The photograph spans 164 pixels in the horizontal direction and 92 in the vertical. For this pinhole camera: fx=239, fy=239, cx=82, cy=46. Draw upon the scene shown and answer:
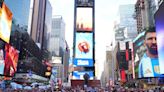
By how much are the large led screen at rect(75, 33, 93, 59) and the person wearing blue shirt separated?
1523cm

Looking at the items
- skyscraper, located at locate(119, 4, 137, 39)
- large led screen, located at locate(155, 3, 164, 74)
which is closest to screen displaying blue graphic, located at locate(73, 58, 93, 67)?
large led screen, located at locate(155, 3, 164, 74)

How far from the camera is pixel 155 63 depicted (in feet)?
205

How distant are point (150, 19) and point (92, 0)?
4262 centimetres

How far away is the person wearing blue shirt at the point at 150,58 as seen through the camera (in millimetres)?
62266

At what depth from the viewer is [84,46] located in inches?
2717

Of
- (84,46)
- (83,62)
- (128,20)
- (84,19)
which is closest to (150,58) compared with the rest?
(83,62)

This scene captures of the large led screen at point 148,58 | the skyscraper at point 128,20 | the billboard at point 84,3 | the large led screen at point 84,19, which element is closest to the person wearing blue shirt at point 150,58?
the large led screen at point 148,58

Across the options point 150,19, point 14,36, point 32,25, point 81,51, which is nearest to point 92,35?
point 81,51

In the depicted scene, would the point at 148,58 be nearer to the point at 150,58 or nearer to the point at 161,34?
the point at 150,58

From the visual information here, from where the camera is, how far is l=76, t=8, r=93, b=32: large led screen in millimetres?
71681

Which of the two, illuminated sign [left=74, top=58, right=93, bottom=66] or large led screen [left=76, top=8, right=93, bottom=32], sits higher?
large led screen [left=76, top=8, right=93, bottom=32]

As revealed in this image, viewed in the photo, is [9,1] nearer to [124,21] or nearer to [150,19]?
[150,19]

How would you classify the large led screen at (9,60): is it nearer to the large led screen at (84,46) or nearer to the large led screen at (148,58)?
the large led screen at (84,46)

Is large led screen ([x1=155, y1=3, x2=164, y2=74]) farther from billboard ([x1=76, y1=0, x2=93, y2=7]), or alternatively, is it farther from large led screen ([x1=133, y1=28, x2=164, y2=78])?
billboard ([x1=76, y1=0, x2=93, y2=7])
